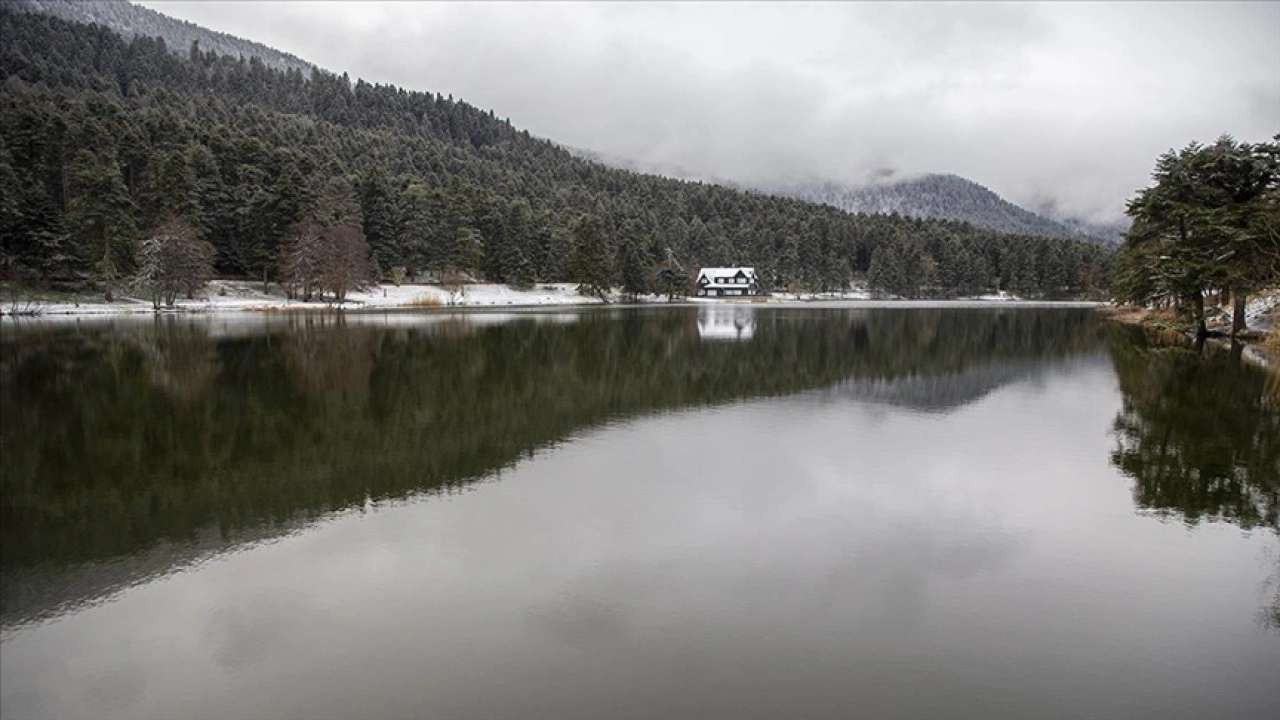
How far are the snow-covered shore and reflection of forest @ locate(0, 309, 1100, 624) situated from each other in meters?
19.6

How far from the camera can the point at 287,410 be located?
17.8 metres

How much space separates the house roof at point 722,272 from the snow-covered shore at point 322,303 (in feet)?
81.8

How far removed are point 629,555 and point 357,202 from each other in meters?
81.4

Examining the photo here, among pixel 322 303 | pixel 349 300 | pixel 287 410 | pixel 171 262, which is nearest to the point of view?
pixel 287 410

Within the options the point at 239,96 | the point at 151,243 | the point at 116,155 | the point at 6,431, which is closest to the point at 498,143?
the point at 239,96

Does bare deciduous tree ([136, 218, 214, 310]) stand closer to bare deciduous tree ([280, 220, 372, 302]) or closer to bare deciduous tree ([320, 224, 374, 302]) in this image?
bare deciduous tree ([280, 220, 372, 302])

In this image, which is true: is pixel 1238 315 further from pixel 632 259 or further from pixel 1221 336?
pixel 632 259

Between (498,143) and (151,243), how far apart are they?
468 ft

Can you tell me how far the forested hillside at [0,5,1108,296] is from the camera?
6262 cm

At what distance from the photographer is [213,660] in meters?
6.59

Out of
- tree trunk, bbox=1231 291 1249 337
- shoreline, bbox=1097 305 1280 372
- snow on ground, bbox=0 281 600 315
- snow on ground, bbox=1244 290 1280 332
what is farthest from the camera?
snow on ground, bbox=0 281 600 315

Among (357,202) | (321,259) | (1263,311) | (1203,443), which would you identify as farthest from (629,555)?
(357,202)

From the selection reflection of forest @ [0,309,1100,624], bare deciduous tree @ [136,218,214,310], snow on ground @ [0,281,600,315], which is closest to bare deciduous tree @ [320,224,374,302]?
snow on ground @ [0,281,600,315]

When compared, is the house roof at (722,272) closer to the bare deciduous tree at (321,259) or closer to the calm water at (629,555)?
the bare deciduous tree at (321,259)
